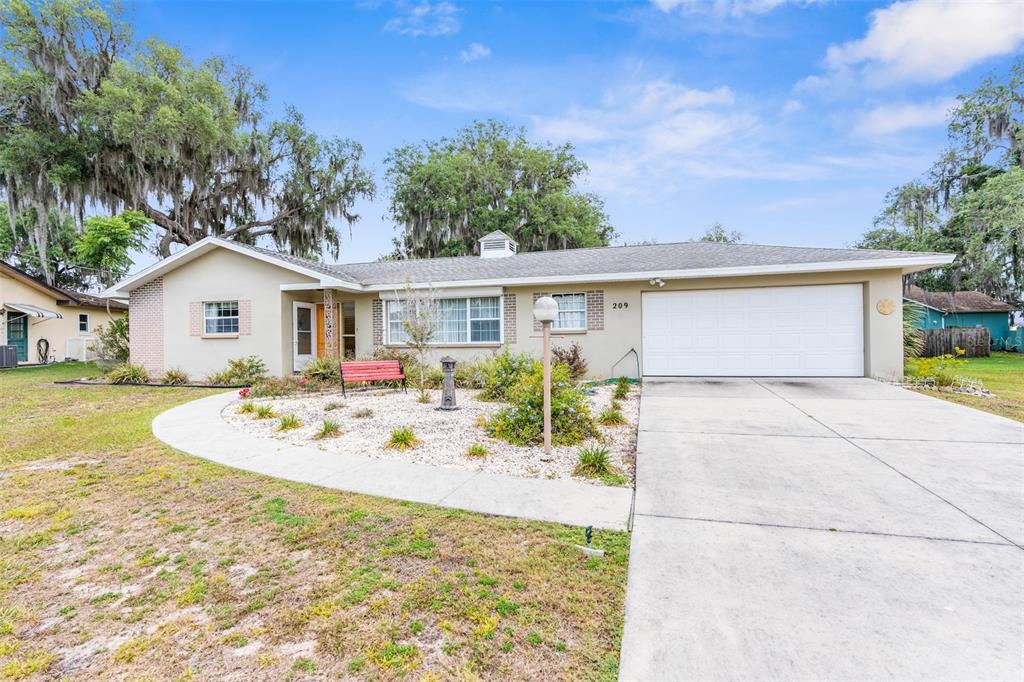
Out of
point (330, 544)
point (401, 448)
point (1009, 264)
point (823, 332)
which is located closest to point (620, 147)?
point (823, 332)

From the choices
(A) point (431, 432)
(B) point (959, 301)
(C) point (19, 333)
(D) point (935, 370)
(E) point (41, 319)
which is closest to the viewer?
(A) point (431, 432)

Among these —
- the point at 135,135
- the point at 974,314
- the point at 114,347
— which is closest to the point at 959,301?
the point at 974,314

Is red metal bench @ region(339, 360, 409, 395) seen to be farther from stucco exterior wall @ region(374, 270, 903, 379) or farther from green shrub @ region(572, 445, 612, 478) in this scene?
green shrub @ region(572, 445, 612, 478)

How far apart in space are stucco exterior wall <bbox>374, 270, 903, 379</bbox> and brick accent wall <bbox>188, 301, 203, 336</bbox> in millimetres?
7139

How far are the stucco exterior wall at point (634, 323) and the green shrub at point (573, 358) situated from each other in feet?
0.81

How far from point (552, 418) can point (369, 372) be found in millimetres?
5374

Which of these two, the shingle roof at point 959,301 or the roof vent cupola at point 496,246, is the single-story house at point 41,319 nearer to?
the roof vent cupola at point 496,246

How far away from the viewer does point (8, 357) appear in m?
18.6

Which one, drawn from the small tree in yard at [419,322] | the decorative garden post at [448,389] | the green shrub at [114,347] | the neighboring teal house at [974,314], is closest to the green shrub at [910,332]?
the decorative garden post at [448,389]

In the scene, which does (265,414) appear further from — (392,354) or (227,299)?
(227,299)

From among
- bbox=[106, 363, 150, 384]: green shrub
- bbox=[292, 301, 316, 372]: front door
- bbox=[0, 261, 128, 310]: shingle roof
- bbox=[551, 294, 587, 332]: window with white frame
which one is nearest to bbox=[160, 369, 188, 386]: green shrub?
bbox=[106, 363, 150, 384]: green shrub

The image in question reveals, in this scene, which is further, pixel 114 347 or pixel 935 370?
pixel 114 347

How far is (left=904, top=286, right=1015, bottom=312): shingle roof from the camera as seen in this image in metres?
26.0

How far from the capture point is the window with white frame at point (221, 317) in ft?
45.6
